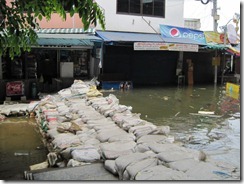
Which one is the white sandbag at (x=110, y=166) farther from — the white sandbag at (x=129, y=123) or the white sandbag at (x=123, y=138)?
the white sandbag at (x=129, y=123)

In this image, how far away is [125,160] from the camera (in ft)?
15.5

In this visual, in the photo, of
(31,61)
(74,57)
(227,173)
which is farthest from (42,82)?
(227,173)

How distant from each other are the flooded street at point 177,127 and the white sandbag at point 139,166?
115 cm

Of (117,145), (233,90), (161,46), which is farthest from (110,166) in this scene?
(233,90)

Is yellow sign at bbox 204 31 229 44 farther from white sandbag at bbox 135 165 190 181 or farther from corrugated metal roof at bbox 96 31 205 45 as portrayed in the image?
white sandbag at bbox 135 165 190 181

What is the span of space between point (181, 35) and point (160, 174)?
46.3 feet

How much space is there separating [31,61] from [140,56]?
6146 mm

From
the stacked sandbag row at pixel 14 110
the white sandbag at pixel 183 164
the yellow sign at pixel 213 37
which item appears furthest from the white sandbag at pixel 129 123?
the yellow sign at pixel 213 37

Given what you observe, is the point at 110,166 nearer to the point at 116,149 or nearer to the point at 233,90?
the point at 116,149

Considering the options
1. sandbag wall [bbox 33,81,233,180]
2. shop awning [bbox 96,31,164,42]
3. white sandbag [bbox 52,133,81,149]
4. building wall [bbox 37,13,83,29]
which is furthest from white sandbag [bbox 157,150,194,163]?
building wall [bbox 37,13,83,29]

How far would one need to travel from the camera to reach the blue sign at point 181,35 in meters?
17.0

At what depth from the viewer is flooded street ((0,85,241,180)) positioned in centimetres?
641

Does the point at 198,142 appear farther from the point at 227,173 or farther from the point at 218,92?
the point at 218,92

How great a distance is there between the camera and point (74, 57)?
15.5 metres
